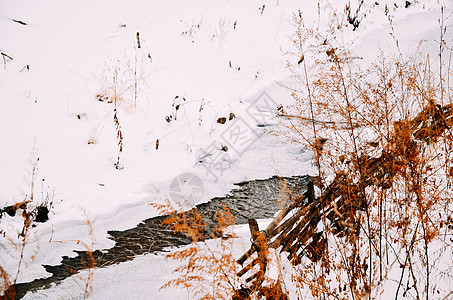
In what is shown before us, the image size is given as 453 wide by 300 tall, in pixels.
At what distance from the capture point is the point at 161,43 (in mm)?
5641

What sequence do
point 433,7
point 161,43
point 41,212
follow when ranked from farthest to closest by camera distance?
1. point 433,7
2. point 161,43
3. point 41,212

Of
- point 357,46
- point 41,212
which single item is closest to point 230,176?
point 41,212

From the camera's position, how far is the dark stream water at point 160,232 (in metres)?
2.35

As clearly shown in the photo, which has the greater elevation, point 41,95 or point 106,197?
point 41,95

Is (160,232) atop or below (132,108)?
below

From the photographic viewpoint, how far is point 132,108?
4.27 meters

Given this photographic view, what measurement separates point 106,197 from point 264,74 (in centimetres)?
346

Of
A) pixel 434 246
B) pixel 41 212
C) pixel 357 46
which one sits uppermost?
pixel 357 46

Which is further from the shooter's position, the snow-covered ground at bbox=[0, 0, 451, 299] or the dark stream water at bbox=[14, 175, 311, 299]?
the snow-covered ground at bbox=[0, 0, 451, 299]

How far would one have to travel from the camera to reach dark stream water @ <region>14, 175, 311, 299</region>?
2.35m

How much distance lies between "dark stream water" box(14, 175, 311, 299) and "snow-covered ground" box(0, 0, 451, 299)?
0.08 metres

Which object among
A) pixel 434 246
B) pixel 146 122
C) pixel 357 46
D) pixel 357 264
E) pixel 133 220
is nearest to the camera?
pixel 357 264

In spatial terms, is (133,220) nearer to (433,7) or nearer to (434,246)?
(434,246)

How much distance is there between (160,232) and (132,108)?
197 cm
